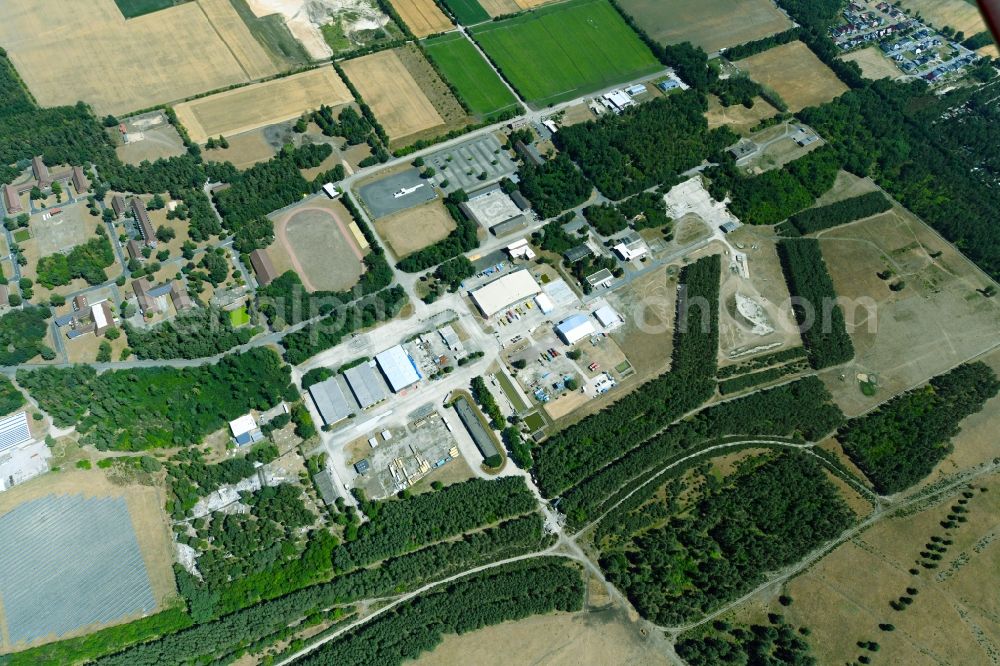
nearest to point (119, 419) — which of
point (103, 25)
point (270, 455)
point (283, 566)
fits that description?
point (270, 455)

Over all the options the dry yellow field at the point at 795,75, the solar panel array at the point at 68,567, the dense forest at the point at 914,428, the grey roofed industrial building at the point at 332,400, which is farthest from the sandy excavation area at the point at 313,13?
the dense forest at the point at 914,428

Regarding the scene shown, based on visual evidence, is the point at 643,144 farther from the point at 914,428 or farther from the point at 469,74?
the point at 914,428

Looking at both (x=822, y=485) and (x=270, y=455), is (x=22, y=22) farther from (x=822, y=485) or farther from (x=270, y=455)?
(x=822, y=485)

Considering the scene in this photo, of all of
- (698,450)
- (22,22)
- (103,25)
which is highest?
(22,22)

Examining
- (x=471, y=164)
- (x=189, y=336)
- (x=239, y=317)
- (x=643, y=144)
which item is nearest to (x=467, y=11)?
(x=471, y=164)

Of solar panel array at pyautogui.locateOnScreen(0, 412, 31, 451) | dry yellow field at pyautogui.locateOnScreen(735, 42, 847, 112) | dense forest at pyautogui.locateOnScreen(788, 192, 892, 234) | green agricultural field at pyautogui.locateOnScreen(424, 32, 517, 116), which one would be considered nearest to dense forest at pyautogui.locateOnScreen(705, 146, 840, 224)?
dense forest at pyautogui.locateOnScreen(788, 192, 892, 234)

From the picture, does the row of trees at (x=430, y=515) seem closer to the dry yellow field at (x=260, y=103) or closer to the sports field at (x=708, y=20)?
the dry yellow field at (x=260, y=103)
